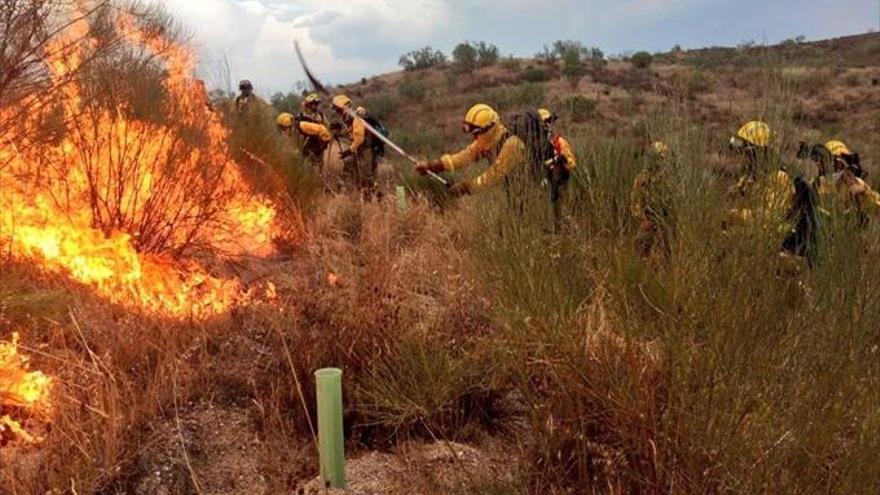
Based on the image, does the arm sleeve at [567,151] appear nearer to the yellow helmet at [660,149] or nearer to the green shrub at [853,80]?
the yellow helmet at [660,149]

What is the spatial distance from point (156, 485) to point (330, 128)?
902 centimetres

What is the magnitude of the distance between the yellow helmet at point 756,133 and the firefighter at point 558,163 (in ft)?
5.11

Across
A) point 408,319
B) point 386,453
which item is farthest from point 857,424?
point 408,319

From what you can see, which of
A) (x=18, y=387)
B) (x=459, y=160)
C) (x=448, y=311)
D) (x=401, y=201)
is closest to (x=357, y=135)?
(x=401, y=201)

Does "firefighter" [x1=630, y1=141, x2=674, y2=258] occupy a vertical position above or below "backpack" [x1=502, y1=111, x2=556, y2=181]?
below

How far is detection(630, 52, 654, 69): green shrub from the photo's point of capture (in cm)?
3609

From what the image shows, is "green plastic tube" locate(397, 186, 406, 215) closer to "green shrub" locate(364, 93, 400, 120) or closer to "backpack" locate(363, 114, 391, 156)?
"backpack" locate(363, 114, 391, 156)

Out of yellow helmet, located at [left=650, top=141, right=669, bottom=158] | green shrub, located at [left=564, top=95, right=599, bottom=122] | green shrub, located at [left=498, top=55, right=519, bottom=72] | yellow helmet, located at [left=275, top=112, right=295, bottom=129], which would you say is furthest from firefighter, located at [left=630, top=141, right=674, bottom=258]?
green shrub, located at [left=498, top=55, right=519, bottom=72]

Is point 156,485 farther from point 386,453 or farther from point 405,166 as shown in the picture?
point 405,166

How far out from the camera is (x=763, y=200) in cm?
254

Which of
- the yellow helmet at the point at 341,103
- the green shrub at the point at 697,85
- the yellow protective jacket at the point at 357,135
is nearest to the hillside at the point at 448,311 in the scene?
the green shrub at the point at 697,85

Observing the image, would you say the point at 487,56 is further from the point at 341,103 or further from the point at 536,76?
the point at 341,103

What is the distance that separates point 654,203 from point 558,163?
2259 mm

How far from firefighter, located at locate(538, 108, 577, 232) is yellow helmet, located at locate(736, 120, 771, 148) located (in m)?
1.56
